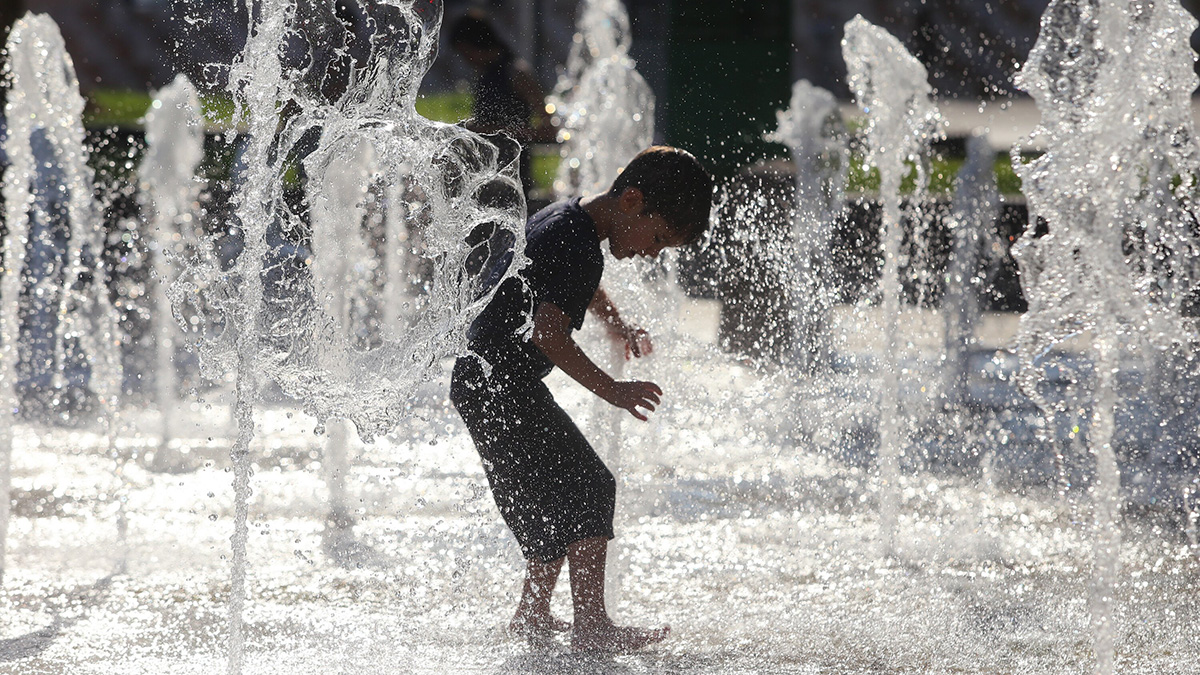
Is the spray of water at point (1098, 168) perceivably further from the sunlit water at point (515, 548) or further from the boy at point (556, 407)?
the boy at point (556, 407)

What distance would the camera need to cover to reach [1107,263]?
3049mm

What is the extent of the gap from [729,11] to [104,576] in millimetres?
10333

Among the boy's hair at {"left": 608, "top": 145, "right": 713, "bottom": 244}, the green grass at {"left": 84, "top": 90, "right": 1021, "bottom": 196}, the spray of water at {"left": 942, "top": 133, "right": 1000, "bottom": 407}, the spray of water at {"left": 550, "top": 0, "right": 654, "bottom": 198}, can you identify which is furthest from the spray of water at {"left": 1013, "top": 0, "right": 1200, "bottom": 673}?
the green grass at {"left": 84, "top": 90, "right": 1021, "bottom": 196}

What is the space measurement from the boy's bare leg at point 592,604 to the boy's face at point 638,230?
2.12 feet

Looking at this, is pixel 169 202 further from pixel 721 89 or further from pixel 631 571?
pixel 721 89

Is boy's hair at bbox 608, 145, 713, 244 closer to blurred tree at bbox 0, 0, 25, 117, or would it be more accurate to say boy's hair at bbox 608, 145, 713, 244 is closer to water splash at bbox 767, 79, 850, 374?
water splash at bbox 767, 79, 850, 374

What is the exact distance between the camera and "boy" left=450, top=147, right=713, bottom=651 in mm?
2979

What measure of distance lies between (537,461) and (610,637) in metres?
0.42

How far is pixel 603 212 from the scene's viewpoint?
3.02 meters

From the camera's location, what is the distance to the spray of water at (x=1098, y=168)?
304 centimetres

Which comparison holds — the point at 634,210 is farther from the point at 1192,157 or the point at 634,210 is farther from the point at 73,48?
the point at 73,48

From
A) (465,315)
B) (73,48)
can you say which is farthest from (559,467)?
(73,48)

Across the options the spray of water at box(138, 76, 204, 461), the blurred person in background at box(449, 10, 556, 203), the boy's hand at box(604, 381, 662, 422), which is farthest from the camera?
the spray of water at box(138, 76, 204, 461)

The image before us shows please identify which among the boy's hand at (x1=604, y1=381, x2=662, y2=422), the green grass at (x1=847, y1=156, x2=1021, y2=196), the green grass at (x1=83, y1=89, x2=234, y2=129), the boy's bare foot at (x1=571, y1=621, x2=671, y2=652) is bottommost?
the boy's bare foot at (x1=571, y1=621, x2=671, y2=652)
